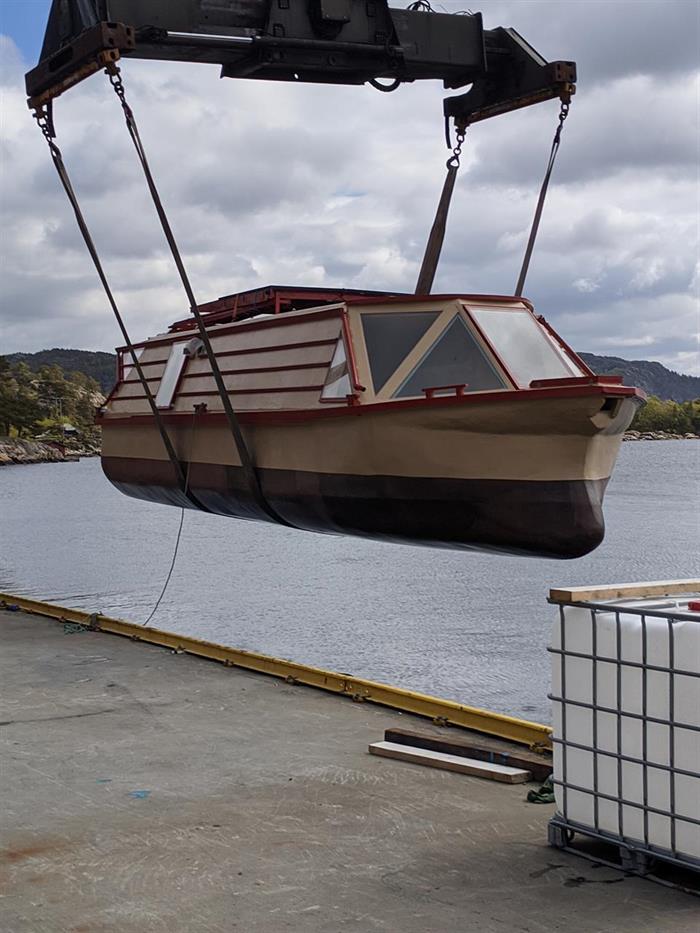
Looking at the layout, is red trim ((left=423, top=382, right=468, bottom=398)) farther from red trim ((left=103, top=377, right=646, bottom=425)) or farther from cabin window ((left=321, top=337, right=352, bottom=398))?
cabin window ((left=321, top=337, right=352, bottom=398))

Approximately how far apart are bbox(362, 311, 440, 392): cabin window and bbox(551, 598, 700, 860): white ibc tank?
5.86ft

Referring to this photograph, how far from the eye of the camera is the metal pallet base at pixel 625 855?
5570 millimetres

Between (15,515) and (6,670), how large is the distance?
49.8 meters

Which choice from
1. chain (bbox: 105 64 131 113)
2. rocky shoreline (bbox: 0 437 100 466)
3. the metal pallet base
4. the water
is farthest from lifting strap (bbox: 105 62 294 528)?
rocky shoreline (bbox: 0 437 100 466)

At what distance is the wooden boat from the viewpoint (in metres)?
6.15

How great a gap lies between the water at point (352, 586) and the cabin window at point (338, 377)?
10.0 m

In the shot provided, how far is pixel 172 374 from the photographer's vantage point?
848 centimetres

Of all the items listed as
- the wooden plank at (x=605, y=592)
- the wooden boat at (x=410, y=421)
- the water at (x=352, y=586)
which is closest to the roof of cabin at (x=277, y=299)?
the wooden boat at (x=410, y=421)

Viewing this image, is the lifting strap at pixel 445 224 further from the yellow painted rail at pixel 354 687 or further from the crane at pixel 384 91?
the yellow painted rail at pixel 354 687

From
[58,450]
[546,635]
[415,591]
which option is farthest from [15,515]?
[58,450]

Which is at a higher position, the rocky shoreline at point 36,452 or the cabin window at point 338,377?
the rocky shoreline at point 36,452

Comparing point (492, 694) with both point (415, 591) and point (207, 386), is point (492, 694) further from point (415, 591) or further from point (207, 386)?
point (415, 591)

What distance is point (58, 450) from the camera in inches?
5541

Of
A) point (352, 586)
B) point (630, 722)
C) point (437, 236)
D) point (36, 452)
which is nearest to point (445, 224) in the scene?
point (437, 236)
